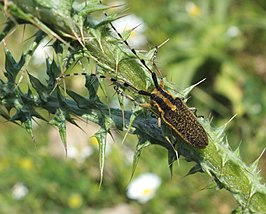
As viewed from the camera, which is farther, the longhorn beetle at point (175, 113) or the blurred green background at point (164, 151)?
the blurred green background at point (164, 151)

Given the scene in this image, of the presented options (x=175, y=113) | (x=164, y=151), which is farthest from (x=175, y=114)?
(x=164, y=151)

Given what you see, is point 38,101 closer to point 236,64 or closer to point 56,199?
point 56,199

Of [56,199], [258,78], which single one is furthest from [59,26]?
[258,78]

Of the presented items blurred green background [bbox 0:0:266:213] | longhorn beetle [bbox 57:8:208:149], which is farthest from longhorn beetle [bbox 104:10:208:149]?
blurred green background [bbox 0:0:266:213]

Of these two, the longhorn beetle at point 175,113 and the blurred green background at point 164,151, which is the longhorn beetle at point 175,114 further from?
the blurred green background at point 164,151

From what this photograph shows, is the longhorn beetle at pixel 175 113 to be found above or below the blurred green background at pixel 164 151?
above

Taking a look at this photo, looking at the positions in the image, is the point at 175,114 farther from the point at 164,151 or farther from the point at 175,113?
the point at 164,151

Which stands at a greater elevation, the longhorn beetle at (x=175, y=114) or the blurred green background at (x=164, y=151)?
the longhorn beetle at (x=175, y=114)

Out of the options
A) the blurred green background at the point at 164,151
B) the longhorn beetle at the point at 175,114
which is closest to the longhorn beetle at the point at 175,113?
the longhorn beetle at the point at 175,114
